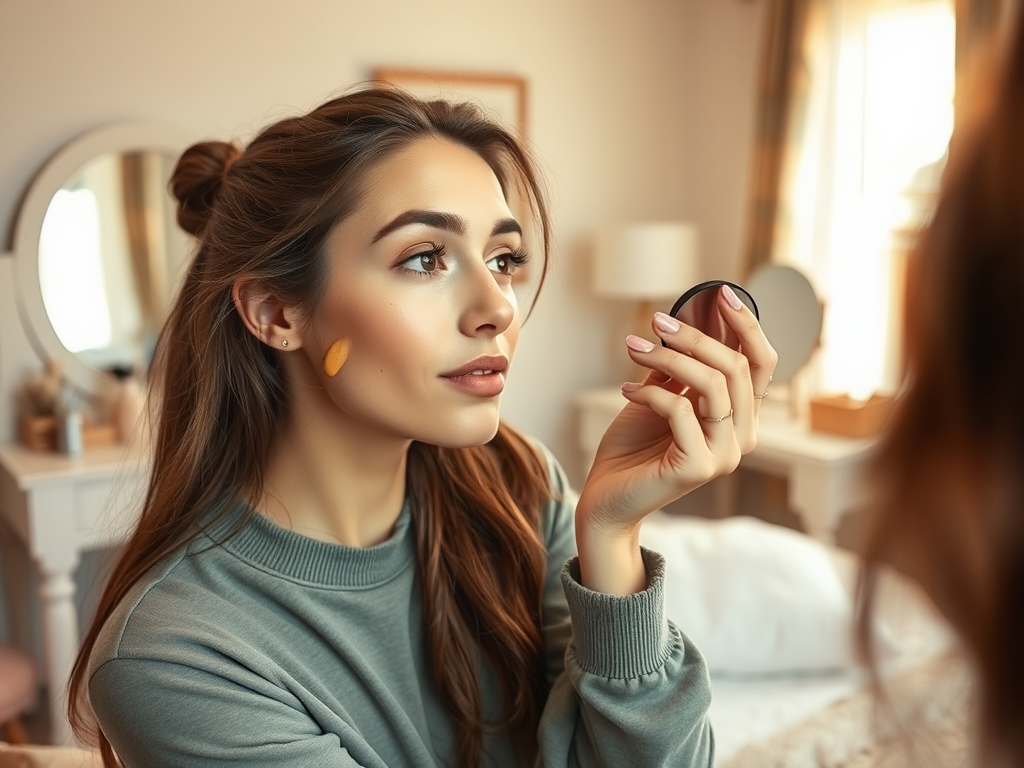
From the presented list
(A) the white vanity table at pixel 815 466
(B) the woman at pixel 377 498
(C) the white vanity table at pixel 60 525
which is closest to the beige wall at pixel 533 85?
(C) the white vanity table at pixel 60 525

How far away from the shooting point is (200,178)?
1256mm

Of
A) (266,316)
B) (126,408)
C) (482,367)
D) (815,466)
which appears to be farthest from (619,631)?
(126,408)

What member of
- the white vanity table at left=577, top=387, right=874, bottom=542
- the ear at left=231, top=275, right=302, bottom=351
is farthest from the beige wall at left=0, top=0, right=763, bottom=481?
the ear at left=231, top=275, right=302, bottom=351

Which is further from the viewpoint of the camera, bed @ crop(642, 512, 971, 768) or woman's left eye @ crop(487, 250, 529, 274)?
bed @ crop(642, 512, 971, 768)

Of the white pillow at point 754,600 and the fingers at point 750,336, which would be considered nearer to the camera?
the fingers at point 750,336

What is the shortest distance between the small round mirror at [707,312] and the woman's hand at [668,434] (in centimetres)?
2

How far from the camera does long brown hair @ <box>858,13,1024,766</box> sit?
358 mm

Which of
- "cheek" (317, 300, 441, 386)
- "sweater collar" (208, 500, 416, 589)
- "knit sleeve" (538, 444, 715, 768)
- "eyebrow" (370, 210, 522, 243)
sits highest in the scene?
"eyebrow" (370, 210, 522, 243)

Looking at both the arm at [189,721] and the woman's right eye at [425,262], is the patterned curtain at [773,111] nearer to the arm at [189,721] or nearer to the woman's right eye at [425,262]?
the woman's right eye at [425,262]

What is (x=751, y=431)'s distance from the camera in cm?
97

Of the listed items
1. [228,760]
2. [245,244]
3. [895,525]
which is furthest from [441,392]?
[895,525]

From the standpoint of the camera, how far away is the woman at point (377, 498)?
96 cm

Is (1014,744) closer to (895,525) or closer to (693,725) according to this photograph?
(895,525)

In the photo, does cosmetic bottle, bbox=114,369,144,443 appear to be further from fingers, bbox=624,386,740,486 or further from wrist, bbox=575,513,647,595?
fingers, bbox=624,386,740,486
